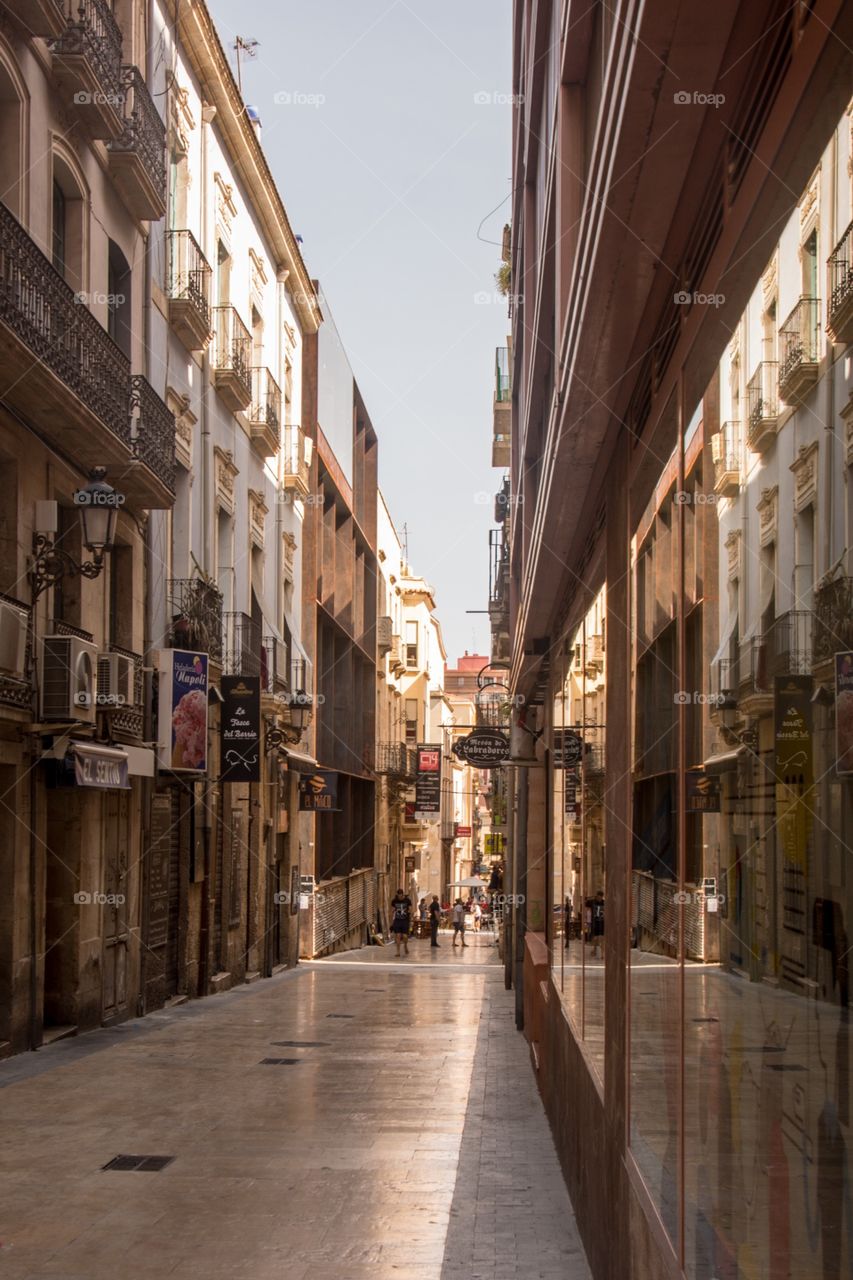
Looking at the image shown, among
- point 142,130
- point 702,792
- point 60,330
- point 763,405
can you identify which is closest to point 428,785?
point 142,130

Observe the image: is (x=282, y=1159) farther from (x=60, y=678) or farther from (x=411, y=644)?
(x=411, y=644)

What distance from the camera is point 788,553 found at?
224 cm

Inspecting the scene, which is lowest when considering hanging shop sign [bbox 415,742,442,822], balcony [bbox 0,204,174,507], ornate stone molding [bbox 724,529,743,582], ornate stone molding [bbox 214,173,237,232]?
hanging shop sign [bbox 415,742,442,822]

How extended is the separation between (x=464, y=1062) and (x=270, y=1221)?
24.0 feet

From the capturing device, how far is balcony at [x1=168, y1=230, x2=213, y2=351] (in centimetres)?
2114

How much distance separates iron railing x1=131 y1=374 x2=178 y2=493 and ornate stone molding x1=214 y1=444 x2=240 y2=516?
4815 millimetres

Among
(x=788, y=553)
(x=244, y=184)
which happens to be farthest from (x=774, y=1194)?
(x=244, y=184)

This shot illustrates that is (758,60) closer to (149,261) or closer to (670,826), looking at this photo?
(670,826)

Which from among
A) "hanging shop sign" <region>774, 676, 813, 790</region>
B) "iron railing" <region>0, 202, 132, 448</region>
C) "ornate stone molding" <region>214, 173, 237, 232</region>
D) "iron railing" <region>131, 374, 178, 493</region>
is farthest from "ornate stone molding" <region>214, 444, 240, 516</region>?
"hanging shop sign" <region>774, 676, 813, 790</region>

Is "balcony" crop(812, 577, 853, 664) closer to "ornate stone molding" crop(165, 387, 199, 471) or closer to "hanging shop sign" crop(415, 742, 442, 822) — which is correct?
"ornate stone molding" crop(165, 387, 199, 471)

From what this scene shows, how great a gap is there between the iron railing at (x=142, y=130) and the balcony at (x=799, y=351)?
1618 cm

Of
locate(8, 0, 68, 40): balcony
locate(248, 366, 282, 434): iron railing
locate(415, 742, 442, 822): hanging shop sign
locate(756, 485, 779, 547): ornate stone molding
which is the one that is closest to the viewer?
locate(756, 485, 779, 547): ornate stone molding

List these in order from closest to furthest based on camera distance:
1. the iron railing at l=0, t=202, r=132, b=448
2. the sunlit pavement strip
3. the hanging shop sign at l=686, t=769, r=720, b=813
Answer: the hanging shop sign at l=686, t=769, r=720, b=813 → the sunlit pavement strip → the iron railing at l=0, t=202, r=132, b=448

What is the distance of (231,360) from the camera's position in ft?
81.6
